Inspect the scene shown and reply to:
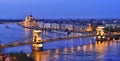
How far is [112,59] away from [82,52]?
208cm

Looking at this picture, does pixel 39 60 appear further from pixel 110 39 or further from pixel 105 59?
pixel 110 39

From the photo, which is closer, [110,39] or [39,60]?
[39,60]

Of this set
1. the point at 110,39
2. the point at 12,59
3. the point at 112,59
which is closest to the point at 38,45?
the point at 112,59

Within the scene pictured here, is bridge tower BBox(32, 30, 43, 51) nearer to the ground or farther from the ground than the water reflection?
farther from the ground

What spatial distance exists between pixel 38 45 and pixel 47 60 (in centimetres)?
469

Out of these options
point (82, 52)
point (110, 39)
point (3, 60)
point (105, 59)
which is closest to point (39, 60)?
point (105, 59)

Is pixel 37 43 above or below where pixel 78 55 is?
above

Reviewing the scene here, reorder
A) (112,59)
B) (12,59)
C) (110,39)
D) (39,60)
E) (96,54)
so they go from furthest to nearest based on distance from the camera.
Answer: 1. (110,39)
2. (96,54)
3. (112,59)
4. (39,60)
5. (12,59)

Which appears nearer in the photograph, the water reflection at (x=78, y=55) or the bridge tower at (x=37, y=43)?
the water reflection at (x=78, y=55)

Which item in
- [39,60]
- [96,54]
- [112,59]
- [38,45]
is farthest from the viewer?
[38,45]

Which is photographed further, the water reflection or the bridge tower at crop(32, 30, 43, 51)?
the bridge tower at crop(32, 30, 43, 51)

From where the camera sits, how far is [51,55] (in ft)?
51.8

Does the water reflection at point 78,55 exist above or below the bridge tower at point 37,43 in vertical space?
below

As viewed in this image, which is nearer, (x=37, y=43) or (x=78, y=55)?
(x=78, y=55)
